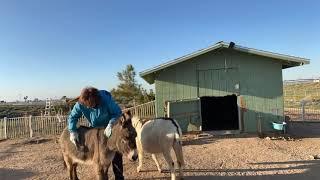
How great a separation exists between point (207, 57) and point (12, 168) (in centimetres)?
923

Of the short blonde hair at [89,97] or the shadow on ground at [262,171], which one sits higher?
the short blonde hair at [89,97]

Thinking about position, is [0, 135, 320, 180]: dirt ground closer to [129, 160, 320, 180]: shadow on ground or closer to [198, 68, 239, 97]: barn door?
[129, 160, 320, 180]: shadow on ground

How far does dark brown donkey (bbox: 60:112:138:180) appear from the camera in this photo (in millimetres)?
5781

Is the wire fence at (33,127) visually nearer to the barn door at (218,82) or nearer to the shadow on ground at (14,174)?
the barn door at (218,82)

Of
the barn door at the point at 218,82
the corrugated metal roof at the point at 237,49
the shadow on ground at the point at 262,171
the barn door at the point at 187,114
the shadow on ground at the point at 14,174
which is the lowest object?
the shadow on ground at the point at 14,174

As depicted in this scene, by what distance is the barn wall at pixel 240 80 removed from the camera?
1684 cm

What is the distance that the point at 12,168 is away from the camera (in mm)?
11453

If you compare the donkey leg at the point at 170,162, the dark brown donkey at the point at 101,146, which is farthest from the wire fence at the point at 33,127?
the dark brown donkey at the point at 101,146

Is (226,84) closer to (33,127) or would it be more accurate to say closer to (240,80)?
(240,80)

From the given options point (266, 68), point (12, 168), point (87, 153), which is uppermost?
point (266, 68)

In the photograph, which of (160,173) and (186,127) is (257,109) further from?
(160,173)

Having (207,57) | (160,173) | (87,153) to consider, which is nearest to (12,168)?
(160,173)

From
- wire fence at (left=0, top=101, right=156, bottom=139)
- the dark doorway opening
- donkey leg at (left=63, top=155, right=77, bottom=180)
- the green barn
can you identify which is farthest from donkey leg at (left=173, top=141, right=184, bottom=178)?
wire fence at (left=0, top=101, right=156, bottom=139)

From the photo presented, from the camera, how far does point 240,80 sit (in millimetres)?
16938
